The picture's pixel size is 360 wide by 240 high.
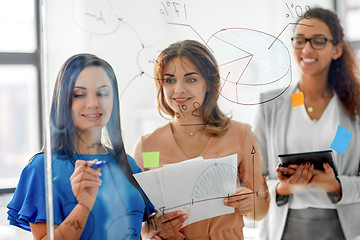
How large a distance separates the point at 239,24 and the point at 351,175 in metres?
0.42

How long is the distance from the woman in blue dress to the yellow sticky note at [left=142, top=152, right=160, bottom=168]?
25mm

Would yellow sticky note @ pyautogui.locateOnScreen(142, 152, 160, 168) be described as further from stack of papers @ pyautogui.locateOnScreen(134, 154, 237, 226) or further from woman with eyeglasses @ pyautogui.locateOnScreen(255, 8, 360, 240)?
woman with eyeglasses @ pyautogui.locateOnScreen(255, 8, 360, 240)

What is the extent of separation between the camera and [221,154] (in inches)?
29.8

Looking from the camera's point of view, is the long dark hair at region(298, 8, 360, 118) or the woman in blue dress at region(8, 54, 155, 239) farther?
the long dark hair at region(298, 8, 360, 118)

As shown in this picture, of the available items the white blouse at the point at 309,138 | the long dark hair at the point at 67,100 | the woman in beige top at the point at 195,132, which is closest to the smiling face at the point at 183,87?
the woman in beige top at the point at 195,132

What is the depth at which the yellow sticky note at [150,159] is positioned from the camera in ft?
2.41

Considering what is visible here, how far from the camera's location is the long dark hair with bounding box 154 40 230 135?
735 mm

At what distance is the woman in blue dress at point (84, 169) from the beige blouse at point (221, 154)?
62 millimetres

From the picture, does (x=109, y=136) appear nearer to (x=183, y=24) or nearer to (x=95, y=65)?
(x=95, y=65)

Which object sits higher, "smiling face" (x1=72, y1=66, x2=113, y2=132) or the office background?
the office background

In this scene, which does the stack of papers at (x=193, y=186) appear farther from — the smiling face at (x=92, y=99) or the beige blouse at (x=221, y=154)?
the smiling face at (x=92, y=99)

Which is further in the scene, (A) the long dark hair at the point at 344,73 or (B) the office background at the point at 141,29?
(A) the long dark hair at the point at 344,73

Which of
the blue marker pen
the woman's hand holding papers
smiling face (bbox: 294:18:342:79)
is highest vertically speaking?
smiling face (bbox: 294:18:342:79)

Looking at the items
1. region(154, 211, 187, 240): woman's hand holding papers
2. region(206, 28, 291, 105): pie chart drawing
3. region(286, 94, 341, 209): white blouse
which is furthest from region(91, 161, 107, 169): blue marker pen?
region(286, 94, 341, 209): white blouse
